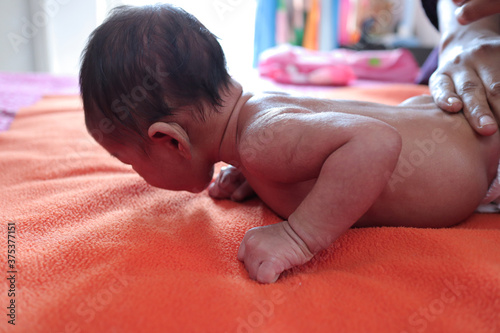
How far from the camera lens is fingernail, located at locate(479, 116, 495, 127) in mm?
764

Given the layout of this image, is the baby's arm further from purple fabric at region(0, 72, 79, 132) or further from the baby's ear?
purple fabric at region(0, 72, 79, 132)

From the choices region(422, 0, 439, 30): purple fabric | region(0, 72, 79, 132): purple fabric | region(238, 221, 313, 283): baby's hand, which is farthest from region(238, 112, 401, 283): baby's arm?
region(0, 72, 79, 132): purple fabric

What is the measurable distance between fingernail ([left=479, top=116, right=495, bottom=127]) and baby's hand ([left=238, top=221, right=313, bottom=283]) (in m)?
0.44

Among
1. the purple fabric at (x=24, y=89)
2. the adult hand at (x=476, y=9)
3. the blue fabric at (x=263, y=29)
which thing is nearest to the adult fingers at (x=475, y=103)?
the adult hand at (x=476, y=9)

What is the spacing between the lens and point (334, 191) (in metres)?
0.59

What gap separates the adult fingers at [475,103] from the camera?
768mm

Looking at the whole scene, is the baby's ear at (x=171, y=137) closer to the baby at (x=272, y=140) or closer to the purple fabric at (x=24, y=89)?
the baby at (x=272, y=140)

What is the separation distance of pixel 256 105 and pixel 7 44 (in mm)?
2985

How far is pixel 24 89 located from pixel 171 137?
1.46 meters

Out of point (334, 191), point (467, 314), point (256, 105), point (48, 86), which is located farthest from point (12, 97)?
point (467, 314)

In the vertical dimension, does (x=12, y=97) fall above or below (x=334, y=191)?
below

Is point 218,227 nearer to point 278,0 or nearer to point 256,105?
point 256,105

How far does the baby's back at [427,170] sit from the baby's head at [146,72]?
4.7 inches

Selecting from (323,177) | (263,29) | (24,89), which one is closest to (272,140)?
(323,177)
